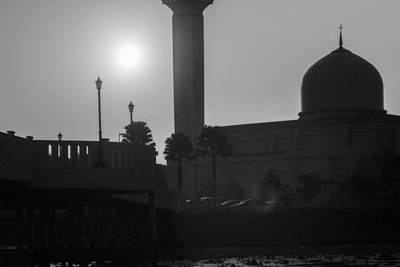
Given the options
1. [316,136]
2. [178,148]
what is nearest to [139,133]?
[178,148]

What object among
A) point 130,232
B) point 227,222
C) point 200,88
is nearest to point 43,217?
point 130,232

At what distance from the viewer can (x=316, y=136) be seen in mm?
142750

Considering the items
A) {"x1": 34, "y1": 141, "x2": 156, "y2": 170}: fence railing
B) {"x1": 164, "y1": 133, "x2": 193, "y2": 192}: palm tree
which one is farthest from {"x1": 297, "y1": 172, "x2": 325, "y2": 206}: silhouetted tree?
{"x1": 34, "y1": 141, "x2": 156, "y2": 170}: fence railing

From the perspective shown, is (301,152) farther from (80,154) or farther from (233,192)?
(80,154)

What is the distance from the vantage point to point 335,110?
481ft

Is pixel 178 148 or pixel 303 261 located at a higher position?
pixel 178 148

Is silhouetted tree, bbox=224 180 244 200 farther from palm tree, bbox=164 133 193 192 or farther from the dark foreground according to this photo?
the dark foreground

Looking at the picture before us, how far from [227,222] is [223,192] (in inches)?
1811

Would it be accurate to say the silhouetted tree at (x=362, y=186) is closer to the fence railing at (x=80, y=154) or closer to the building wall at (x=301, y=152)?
the building wall at (x=301, y=152)

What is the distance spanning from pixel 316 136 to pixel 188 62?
65.0 feet

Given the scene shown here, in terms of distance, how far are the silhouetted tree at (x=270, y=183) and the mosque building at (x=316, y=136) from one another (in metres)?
0.74

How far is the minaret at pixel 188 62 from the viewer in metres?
145

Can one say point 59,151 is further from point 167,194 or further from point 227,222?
point 227,222

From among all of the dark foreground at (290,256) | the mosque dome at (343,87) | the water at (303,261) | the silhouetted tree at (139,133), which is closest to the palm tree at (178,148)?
the silhouetted tree at (139,133)
